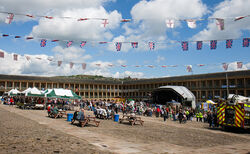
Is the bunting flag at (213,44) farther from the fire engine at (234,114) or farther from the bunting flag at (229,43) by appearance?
the fire engine at (234,114)

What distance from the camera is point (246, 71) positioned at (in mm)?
51000

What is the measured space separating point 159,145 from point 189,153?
1.41 meters

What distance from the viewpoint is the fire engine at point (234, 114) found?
13375 millimetres

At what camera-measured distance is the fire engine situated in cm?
1338

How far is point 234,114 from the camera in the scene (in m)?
13.8

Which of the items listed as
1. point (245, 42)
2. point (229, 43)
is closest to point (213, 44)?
point (229, 43)

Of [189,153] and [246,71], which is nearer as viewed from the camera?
[189,153]

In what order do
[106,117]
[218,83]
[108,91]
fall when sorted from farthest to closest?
[108,91] < [218,83] < [106,117]

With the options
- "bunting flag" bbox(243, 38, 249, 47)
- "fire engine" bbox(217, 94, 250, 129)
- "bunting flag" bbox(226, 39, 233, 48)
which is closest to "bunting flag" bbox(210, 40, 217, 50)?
"bunting flag" bbox(226, 39, 233, 48)

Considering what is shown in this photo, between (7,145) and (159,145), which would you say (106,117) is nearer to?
(159,145)

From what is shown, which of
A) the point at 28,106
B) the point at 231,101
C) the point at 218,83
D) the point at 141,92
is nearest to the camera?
the point at 231,101

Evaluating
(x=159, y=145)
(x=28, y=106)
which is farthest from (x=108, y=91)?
(x=159, y=145)

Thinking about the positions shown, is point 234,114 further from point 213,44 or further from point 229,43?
point 213,44

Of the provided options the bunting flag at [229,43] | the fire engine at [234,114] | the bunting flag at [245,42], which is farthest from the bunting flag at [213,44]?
the fire engine at [234,114]
